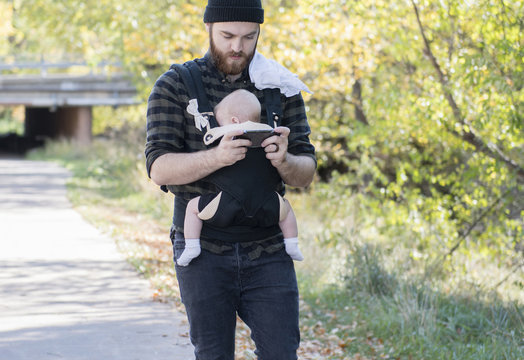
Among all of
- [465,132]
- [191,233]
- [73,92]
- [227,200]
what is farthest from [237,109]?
[73,92]

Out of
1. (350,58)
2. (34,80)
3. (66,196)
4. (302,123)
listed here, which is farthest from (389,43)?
(34,80)

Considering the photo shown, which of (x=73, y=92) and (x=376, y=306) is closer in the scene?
(x=376, y=306)

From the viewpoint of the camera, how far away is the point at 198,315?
3084 millimetres

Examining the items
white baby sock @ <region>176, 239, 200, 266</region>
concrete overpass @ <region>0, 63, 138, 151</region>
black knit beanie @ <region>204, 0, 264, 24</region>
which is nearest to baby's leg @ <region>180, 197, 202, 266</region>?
white baby sock @ <region>176, 239, 200, 266</region>

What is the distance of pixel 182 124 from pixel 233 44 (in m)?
0.37

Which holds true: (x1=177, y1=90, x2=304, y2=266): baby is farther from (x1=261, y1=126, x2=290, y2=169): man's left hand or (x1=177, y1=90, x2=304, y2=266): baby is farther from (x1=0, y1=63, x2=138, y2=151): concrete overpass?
(x1=0, y1=63, x2=138, y2=151): concrete overpass

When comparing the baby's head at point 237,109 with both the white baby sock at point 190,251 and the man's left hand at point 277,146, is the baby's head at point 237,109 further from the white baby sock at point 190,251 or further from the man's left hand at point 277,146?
the white baby sock at point 190,251

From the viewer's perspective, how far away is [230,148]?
2.87 meters

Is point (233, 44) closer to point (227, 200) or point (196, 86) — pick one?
point (196, 86)

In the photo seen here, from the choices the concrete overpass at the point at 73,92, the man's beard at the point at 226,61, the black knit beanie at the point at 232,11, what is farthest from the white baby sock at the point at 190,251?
the concrete overpass at the point at 73,92

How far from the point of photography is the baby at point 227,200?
9.84ft

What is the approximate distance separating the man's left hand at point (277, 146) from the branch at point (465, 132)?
5517 millimetres

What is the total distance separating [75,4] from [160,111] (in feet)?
55.2

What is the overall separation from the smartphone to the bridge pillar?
3140 centimetres
